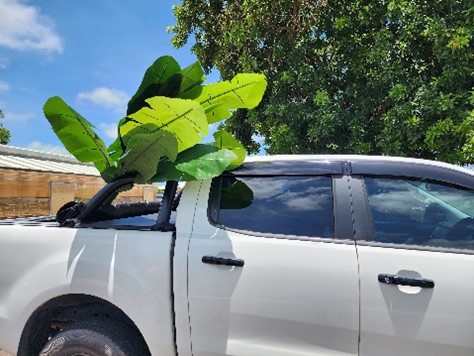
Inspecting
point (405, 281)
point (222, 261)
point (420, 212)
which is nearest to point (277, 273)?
point (222, 261)

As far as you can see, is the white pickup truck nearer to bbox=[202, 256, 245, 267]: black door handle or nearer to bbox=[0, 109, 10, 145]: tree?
bbox=[202, 256, 245, 267]: black door handle

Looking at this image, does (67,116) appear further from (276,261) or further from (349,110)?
(349,110)

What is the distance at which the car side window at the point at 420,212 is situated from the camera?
2.15m

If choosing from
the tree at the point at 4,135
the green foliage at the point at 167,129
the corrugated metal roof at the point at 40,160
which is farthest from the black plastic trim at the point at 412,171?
the tree at the point at 4,135

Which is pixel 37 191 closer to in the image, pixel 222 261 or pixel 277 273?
pixel 222 261

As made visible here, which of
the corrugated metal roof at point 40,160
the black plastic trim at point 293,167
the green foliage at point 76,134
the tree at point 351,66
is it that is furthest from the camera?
the corrugated metal roof at point 40,160

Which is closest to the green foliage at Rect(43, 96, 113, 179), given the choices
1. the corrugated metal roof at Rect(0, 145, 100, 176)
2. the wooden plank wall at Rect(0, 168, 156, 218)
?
the wooden plank wall at Rect(0, 168, 156, 218)

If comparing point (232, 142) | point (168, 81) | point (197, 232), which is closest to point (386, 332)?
point (197, 232)

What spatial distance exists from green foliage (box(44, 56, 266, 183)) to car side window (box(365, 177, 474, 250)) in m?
0.86

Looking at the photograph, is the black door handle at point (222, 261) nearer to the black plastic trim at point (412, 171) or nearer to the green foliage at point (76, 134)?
the black plastic trim at point (412, 171)

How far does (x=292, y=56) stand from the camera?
1134 cm

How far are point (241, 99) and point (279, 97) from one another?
9075 mm

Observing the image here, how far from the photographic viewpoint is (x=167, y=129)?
2441 mm

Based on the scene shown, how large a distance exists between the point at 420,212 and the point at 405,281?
446mm
